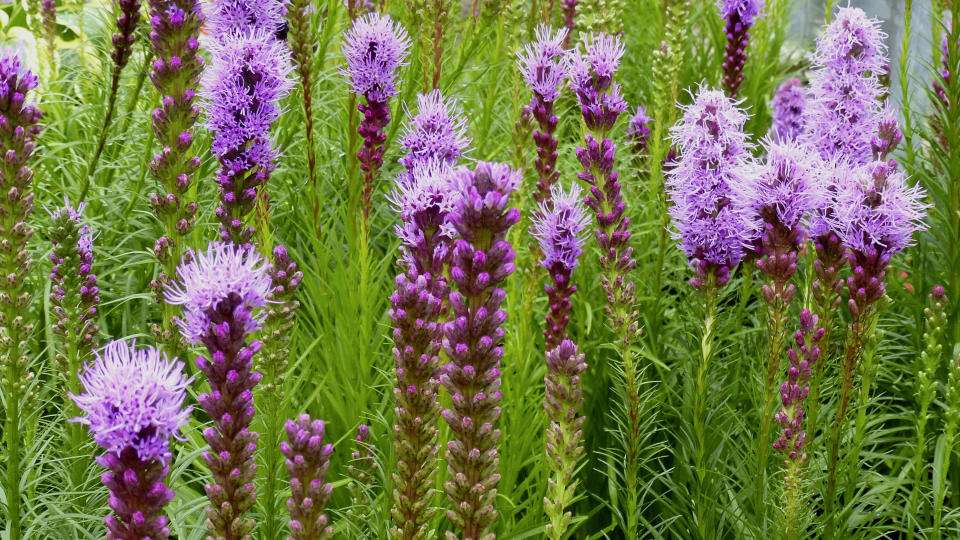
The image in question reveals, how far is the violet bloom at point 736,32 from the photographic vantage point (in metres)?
4.13

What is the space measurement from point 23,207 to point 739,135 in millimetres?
1863

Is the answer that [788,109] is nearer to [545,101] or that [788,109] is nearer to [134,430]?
[545,101]

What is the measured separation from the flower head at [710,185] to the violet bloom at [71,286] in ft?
5.25

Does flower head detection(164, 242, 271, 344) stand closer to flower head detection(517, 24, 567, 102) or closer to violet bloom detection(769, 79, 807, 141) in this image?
flower head detection(517, 24, 567, 102)

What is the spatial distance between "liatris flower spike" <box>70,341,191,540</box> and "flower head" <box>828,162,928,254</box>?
1679mm

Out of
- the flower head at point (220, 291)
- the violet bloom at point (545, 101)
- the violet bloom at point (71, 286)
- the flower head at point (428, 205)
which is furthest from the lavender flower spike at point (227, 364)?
the violet bloom at point (545, 101)

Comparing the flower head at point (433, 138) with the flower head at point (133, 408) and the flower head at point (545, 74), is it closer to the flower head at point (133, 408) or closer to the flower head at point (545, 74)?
the flower head at point (545, 74)

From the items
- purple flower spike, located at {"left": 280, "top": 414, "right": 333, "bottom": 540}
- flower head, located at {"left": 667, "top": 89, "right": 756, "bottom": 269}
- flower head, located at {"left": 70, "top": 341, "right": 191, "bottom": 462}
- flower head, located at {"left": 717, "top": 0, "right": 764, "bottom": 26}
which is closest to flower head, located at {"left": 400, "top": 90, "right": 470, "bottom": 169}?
flower head, located at {"left": 667, "top": 89, "right": 756, "bottom": 269}

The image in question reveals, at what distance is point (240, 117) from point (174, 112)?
0.21 metres

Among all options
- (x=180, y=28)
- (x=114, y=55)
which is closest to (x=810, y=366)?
(x=180, y=28)

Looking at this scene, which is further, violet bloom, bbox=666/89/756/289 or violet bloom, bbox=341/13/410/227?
violet bloom, bbox=341/13/410/227

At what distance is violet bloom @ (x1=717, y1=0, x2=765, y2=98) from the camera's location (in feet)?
13.5

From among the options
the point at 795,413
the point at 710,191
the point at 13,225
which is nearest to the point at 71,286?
the point at 13,225

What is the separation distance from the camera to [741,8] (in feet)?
13.6
